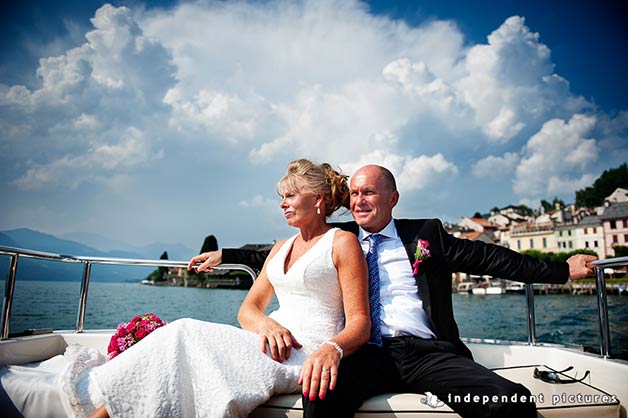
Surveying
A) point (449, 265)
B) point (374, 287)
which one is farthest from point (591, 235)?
point (374, 287)

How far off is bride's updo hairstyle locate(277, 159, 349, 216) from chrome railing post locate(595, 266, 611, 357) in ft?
5.22

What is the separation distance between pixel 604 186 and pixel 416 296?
96.5 meters

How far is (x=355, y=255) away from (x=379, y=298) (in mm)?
470

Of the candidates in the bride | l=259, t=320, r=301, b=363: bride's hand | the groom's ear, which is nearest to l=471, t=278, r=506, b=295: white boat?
the groom's ear

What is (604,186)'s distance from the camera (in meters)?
79.6

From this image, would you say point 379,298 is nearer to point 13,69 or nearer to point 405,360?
point 405,360

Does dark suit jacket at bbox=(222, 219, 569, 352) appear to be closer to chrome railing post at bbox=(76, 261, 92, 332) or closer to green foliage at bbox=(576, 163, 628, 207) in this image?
chrome railing post at bbox=(76, 261, 92, 332)

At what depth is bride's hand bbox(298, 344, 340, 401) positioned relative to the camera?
5.23ft

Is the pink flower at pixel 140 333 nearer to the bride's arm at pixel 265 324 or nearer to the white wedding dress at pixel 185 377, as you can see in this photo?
the bride's arm at pixel 265 324

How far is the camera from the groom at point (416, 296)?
1.85 m

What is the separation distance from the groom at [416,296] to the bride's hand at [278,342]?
263 mm

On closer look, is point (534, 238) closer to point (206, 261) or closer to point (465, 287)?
point (465, 287)

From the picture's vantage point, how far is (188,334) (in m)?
1.70

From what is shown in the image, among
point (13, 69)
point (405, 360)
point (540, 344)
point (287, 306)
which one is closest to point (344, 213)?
point (287, 306)
